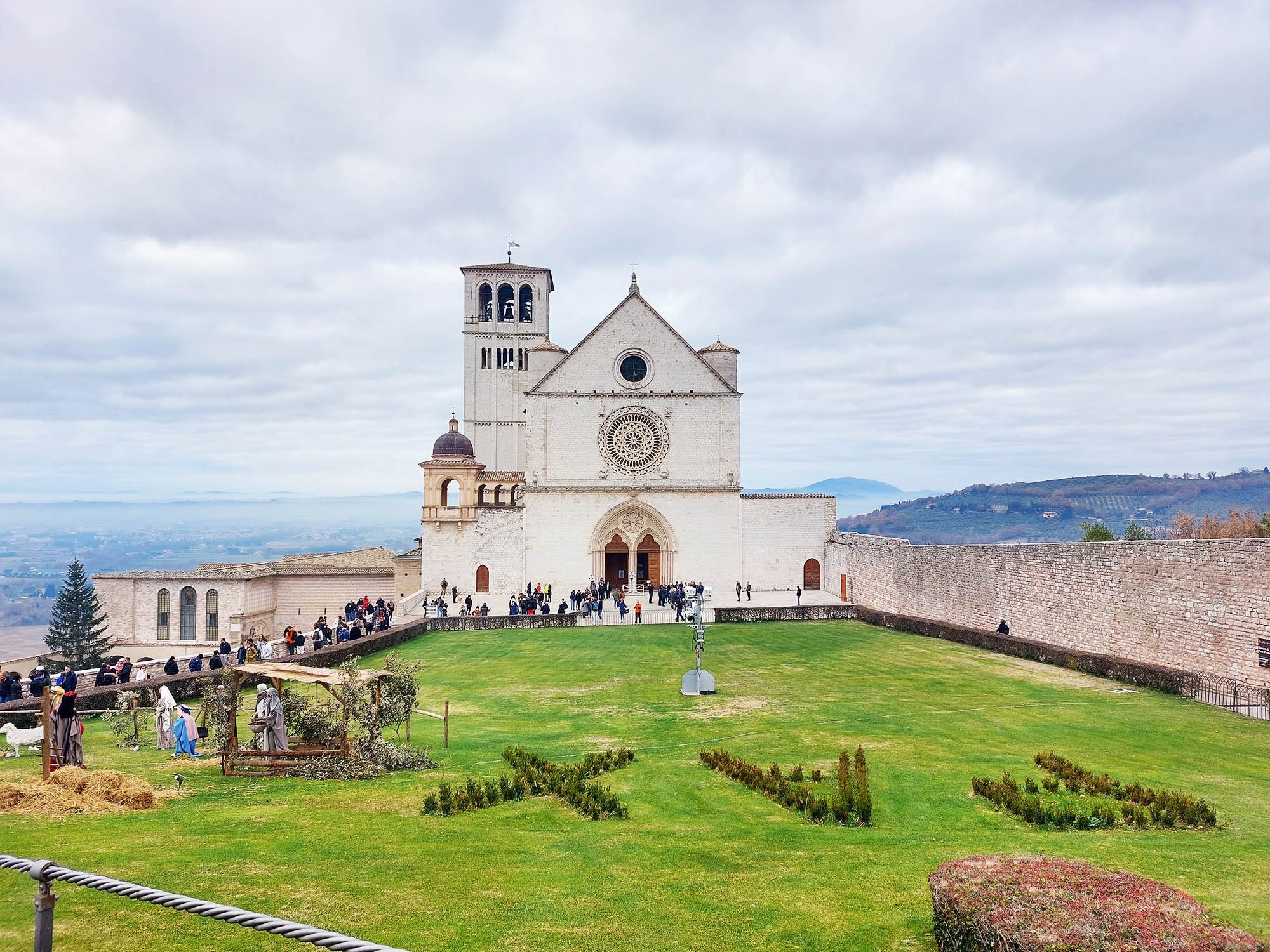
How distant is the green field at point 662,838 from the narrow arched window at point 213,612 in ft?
101

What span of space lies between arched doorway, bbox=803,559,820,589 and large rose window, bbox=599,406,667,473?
1006 cm

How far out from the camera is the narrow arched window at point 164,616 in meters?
43.7

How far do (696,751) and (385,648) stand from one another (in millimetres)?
17492

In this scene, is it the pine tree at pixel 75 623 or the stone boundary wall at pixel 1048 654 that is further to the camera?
the pine tree at pixel 75 623

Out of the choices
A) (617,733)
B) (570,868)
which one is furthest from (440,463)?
(570,868)

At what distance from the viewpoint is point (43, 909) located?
322 centimetres

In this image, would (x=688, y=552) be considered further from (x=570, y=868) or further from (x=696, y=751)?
(x=570, y=868)

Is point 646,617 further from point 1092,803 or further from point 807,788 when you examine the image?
point 1092,803

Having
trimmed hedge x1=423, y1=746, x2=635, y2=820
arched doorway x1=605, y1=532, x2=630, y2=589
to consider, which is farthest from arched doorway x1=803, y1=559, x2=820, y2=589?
trimmed hedge x1=423, y1=746, x2=635, y2=820

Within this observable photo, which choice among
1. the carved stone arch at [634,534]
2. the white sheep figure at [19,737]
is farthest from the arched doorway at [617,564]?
the white sheep figure at [19,737]

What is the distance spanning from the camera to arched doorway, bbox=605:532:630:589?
45125mm

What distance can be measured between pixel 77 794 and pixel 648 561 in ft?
120

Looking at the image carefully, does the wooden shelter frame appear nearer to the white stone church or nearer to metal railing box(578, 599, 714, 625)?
metal railing box(578, 599, 714, 625)

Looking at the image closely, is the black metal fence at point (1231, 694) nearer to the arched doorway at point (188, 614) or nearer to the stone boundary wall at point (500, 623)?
the stone boundary wall at point (500, 623)
